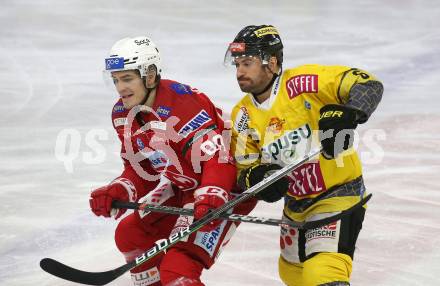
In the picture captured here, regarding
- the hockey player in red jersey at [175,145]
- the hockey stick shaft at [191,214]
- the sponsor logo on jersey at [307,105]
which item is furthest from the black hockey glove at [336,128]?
the hockey player in red jersey at [175,145]

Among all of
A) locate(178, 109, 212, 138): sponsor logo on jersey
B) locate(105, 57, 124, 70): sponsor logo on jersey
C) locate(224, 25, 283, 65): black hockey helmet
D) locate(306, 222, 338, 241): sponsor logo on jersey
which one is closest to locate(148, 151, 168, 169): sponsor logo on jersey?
locate(178, 109, 212, 138): sponsor logo on jersey

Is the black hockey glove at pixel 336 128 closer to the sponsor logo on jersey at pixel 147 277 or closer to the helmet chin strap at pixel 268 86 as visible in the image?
the helmet chin strap at pixel 268 86

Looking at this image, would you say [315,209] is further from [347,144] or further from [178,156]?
[178,156]

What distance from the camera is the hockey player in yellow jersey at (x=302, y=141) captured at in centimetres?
336

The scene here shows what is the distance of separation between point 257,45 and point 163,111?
50cm

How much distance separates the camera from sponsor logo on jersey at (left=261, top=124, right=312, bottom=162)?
353 centimetres

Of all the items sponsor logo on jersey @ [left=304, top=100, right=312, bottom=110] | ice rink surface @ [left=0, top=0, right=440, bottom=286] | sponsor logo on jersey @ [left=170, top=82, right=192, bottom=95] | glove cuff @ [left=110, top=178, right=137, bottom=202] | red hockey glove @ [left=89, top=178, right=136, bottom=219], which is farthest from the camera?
ice rink surface @ [left=0, top=0, right=440, bottom=286]

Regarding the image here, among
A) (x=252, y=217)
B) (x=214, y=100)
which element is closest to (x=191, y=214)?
(x=252, y=217)

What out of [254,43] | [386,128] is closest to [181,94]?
[254,43]

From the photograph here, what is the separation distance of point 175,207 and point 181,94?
21.6 inches

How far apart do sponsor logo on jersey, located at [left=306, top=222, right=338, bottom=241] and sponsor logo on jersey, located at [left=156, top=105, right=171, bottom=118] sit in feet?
2.64

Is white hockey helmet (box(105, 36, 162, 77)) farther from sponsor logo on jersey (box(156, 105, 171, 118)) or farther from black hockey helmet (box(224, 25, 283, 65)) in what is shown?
black hockey helmet (box(224, 25, 283, 65))

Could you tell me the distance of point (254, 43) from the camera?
3.54m

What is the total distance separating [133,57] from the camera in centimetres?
362
